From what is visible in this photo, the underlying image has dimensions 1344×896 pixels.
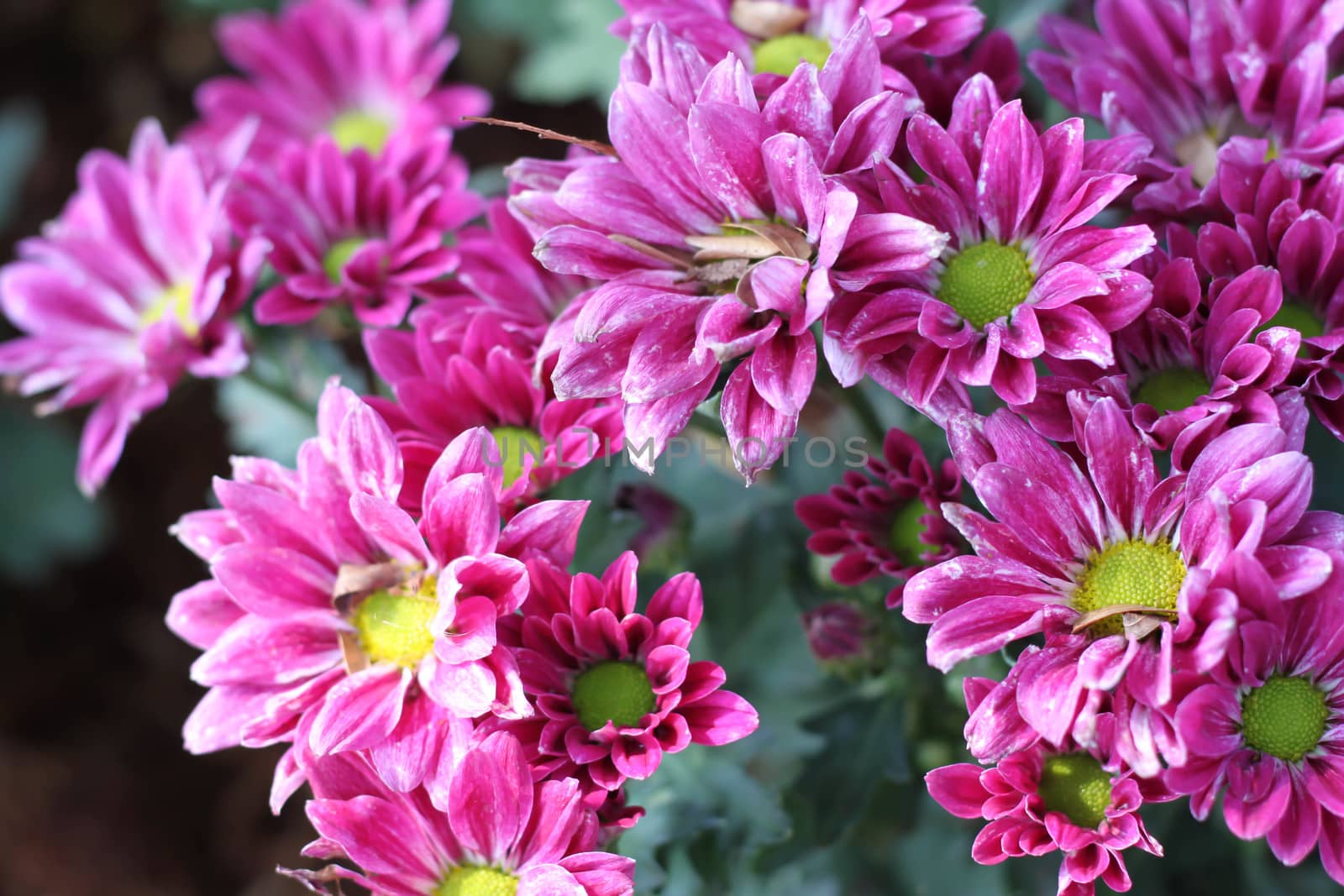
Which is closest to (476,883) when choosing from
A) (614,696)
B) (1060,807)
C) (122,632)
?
(614,696)

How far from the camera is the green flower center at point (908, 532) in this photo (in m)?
1.22

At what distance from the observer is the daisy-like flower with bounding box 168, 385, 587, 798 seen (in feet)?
3.33

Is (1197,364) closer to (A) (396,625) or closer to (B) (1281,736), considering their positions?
(B) (1281,736)

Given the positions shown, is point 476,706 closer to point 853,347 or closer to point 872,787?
point 853,347

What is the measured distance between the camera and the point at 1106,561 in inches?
40.0

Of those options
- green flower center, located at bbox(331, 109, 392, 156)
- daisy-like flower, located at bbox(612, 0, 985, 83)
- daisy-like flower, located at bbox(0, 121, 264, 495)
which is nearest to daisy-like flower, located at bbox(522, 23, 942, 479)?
daisy-like flower, located at bbox(612, 0, 985, 83)

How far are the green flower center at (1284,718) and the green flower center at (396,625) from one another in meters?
0.68

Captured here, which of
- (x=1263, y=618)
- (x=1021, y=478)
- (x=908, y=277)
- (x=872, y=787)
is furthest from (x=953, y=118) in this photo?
(x=872, y=787)

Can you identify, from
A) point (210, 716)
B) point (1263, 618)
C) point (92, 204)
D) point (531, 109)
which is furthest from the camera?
point (531, 109)

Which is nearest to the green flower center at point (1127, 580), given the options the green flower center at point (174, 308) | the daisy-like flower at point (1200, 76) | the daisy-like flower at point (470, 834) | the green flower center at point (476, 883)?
the daisy-like flower at point (1200, 76)

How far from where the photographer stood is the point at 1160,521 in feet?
3.27

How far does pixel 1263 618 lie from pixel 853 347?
36 centimetres

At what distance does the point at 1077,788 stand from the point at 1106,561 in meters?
0.20

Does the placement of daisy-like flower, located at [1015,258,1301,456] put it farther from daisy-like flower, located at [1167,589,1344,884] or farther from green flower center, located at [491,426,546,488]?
green flower center, located at [491,426,546,488]
